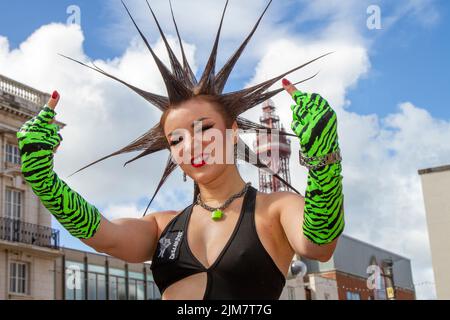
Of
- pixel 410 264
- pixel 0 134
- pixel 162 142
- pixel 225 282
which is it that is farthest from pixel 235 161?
pixel 410 264

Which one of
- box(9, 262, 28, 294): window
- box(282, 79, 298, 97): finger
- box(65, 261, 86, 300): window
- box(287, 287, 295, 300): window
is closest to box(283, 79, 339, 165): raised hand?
box(282, 79, 298, 97): finger

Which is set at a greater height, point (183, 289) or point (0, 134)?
point (0, 134)

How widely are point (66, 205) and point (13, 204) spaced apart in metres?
21.0

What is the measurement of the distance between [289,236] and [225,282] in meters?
A: 0.39

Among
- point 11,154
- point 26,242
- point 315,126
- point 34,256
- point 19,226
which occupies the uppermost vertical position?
point 11,154

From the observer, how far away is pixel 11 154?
2408cm

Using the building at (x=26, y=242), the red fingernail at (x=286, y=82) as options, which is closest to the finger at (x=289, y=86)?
the red fingernail at (x=286, y=82)

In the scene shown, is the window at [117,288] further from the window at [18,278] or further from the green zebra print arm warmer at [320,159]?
the green zebra print arm warmer at [320,159]

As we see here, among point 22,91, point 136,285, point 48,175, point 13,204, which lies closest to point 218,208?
point 48,175

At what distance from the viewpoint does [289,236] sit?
351cm

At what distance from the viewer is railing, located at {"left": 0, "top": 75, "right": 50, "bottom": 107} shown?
2384 cm

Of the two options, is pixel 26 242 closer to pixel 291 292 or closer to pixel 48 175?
pixel 291 292

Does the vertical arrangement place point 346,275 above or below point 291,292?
above

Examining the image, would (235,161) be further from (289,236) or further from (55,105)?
(55,105)
